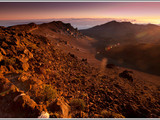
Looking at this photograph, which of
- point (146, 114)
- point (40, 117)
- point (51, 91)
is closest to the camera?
point (40, 117)

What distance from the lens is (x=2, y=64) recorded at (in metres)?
5.15

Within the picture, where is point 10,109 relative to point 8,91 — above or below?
below

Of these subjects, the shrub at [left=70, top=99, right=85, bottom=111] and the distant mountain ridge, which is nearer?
the shrub at [left=70, top=99, right=85, bottom=111]

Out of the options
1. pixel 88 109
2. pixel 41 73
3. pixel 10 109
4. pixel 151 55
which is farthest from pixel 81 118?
pixel 151 55

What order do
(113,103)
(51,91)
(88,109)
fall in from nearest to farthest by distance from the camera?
(51,91) < (88,109) < (113,103)

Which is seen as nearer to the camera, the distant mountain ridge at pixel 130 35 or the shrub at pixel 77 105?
the shrub at pixel 77 105

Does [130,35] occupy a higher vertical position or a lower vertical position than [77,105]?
higher

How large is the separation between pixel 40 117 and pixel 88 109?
2469 mm

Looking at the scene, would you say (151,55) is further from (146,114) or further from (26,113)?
(26,113)

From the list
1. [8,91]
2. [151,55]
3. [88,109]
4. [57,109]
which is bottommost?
[151,55]

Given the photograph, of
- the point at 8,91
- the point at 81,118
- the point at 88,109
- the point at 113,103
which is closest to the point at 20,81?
the point at 8,91

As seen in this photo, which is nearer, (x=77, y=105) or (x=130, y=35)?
(x=77, y=105)

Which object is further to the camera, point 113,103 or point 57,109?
point 113,103

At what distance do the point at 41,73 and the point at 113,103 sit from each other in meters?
5.43
